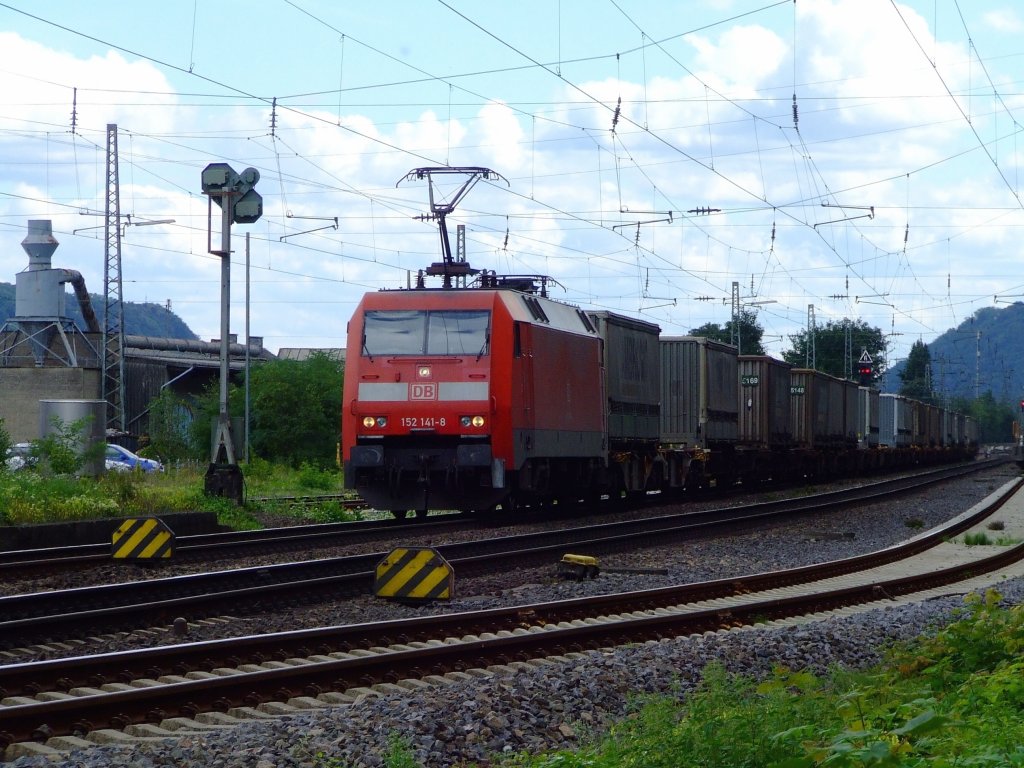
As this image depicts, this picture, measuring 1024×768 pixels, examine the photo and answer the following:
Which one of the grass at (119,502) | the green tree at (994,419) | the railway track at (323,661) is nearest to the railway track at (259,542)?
the grass at (119,502)

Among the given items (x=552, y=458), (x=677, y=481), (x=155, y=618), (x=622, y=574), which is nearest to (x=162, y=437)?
(x=677, y=481)

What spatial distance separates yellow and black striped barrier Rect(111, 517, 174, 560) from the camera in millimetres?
13805

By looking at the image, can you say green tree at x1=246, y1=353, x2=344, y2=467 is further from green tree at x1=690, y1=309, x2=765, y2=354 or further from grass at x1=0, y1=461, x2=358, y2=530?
green tree at x1=690, y1=309, x2=765, y2=354

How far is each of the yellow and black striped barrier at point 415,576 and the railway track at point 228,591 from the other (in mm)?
469

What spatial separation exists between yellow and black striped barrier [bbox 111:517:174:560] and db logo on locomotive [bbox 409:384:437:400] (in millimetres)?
5575

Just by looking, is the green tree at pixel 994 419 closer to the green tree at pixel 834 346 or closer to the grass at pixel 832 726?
the green tree at pixel 834 346

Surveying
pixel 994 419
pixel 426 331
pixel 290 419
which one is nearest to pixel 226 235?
pixel 426 331

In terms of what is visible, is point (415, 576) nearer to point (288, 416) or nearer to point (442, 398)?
point (442, 398)

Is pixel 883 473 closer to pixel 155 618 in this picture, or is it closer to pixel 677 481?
pixel 677 481

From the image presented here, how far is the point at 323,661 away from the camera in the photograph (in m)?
8.45

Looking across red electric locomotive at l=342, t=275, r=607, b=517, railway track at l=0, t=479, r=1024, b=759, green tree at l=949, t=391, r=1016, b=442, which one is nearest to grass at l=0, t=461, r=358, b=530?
red electric locomotive at l=342, t=275, r=607, b=517

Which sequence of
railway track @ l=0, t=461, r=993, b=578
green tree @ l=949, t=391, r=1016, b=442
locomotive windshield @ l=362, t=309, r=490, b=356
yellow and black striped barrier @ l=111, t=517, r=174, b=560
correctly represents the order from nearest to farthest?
railway track @ l=0, t=461, r=993, b=578
yellow and black striped barrier @ l=111, t=517, r=174, b=560
locomotive windshield @ l=362, t=309, r=490, b=356
green tree @ l=949, t=391, r=1016, b=442

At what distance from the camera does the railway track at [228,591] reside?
9.52 m

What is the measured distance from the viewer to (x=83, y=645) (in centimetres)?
916
